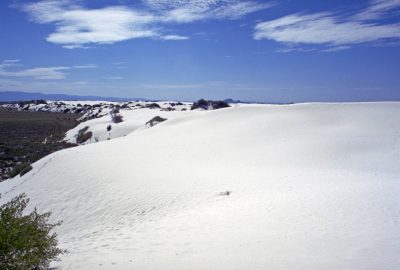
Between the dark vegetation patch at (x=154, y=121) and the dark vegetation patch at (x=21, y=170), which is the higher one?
the dark vegetation patch at (x=154, y=121)

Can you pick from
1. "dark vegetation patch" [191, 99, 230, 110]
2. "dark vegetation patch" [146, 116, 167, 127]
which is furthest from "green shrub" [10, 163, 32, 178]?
"dark vegetation patch" [191, 99, 230, 110]

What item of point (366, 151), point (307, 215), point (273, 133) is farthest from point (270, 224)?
point (273, 133)

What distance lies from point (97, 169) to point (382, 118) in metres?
19.3

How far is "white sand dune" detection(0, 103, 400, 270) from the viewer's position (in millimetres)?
7625

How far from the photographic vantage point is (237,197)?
12.7m

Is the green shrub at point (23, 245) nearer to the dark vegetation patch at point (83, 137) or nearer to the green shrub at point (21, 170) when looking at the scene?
the green shrub at point (21, 170)

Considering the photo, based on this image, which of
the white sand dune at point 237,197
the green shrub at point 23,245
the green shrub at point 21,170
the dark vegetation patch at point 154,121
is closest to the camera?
the green shrub at point 23,245

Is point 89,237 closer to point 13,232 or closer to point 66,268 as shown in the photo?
point 66,268

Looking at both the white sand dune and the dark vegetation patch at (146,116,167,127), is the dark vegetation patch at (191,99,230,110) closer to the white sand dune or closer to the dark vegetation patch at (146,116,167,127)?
the dark vegetation patch at (146,116,167,127)

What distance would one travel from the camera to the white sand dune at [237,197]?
7625 mm

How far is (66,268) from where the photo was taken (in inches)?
303

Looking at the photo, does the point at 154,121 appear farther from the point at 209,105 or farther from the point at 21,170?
the point at 21,170

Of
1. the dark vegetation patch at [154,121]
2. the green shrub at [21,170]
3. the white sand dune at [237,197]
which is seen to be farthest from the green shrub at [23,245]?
the dark vegetation patch at [154,121]

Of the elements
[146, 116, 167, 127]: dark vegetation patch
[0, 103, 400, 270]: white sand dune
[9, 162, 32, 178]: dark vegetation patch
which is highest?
[146, 116, 167, 127]: dark vegetation patch
